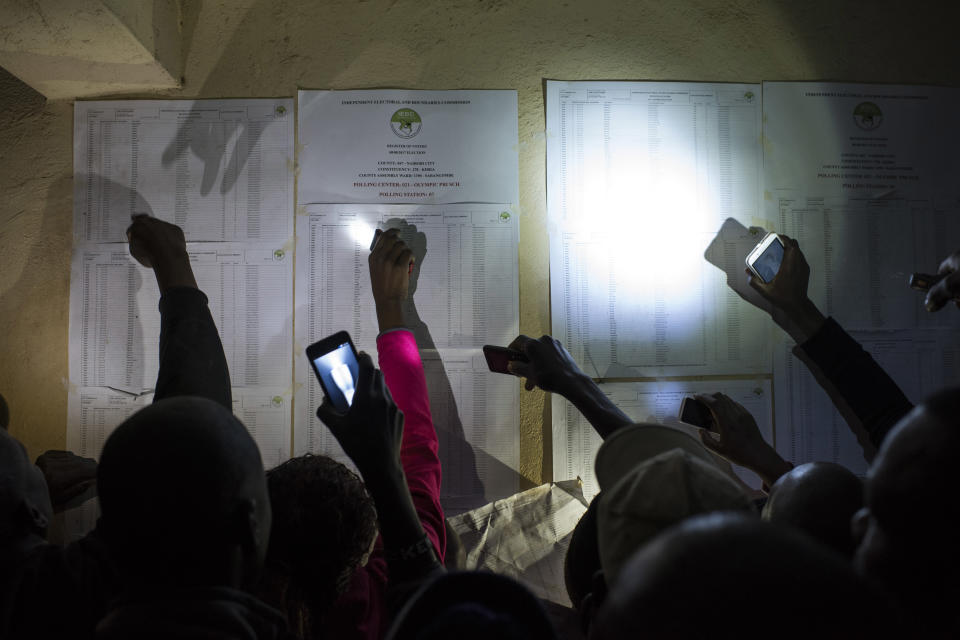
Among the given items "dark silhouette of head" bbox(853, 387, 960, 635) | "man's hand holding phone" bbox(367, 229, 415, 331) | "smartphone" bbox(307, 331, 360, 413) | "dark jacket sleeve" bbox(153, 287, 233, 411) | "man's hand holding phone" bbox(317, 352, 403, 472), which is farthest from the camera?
"man's hand holding phone" bbox(367, 229, 415, 331)

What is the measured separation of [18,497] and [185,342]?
0.34m

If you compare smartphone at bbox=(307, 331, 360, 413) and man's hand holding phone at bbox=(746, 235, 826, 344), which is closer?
smartphone at bbox=(307, 331, 360, 413)

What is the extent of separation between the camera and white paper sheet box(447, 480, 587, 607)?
1545 millimetres

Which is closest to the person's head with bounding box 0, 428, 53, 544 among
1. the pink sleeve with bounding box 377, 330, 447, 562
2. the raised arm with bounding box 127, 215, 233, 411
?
the raised arm with bounding box 127, 215, 233, 411

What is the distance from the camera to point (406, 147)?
171cm

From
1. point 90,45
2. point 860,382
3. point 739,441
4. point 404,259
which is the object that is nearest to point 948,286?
point 860,382

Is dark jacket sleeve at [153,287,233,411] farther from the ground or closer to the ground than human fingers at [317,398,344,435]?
farther from the ground

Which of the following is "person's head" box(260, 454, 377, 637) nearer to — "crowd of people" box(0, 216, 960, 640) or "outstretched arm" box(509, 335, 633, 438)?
"crowd of people" box(0, 216, 960, 640)

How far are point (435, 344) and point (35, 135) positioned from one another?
1296mm

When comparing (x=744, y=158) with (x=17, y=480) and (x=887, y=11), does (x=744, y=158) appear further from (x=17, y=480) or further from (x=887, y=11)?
(x=17, y=480)

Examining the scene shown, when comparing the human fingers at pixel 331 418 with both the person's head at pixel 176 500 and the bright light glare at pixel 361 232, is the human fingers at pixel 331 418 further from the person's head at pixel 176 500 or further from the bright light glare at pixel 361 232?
the bright light glare at pixel 361 232

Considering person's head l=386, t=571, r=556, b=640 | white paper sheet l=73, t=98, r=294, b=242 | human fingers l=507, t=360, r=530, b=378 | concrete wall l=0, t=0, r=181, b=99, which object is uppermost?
concrete wall l=0, t=0, r=181, b=99

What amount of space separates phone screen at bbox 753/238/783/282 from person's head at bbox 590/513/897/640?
141cm

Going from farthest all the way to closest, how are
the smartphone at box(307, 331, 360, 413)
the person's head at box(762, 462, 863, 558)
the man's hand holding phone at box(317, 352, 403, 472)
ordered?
the smartphone at box(307, 331, 360, 413) < the man's hand holding phone at box(317, 352, 403, 472) < the person's head at box(762, 462, 863, 558)
